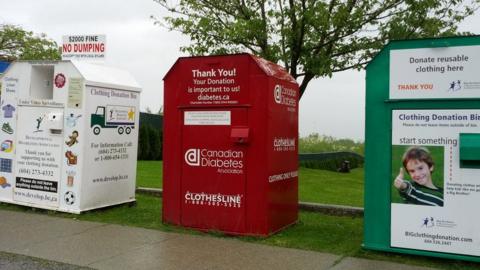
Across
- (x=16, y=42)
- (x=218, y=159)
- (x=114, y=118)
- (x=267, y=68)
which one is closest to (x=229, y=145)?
(x=218, y=159)

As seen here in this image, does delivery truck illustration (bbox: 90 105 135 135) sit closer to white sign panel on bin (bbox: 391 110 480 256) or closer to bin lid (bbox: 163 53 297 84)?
bin lid (bbox: 163 53 297 84)

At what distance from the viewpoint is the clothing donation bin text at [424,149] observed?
17.9ft

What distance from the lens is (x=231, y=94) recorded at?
6.87 m

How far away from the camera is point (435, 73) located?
5.58m

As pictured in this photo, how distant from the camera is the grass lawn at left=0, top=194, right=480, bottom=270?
5.85 m

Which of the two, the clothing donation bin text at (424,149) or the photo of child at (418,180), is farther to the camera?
the photo of child at (418,180)

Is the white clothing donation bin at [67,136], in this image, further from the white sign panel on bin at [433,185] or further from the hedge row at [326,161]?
the hedge row at [326,161]

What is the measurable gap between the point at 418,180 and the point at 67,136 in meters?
5.24

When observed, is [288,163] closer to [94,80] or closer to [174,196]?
[174,196]

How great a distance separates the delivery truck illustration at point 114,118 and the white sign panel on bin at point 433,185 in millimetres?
4613

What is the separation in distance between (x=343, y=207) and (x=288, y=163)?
5.74 feet

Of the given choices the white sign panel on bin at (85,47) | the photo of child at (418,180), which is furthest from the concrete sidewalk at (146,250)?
the white sign panel on bin at (85,47)

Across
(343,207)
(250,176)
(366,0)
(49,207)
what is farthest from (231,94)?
(366,0)

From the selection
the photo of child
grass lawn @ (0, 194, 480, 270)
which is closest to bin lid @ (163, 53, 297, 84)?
the photo of child
